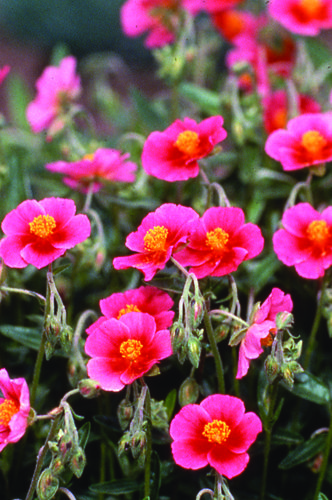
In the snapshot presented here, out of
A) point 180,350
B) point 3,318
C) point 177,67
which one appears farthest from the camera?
point 177,67

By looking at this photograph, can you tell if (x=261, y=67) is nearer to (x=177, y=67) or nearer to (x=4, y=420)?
(x=177, y=67)

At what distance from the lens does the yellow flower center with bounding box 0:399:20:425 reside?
748 mm

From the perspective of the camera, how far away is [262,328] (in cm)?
75

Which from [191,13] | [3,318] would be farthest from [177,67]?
[3,318]

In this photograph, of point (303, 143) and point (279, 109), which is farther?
point (279, 109)

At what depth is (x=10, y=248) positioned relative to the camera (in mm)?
818

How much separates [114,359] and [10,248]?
19cm

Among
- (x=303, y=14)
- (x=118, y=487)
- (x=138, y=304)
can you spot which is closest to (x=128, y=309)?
(x=138, y=304)

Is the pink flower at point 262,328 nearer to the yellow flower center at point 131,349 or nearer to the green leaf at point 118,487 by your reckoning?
the yellow flower center at point 131,349

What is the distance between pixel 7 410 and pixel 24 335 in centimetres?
22

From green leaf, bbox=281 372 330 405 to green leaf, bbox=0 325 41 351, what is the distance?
1.20 ft

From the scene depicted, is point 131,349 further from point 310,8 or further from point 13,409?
point 310,8

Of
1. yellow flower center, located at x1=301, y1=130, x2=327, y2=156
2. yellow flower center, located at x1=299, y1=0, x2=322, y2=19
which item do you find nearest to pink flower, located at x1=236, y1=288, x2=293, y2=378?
yellow flower center, located at x1=301, y1=130, x2=327, y2=156

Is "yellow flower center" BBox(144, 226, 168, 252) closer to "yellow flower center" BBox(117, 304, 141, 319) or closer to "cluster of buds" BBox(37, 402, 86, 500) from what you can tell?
"yellow flower center" BBox(117, 304, 141, 319)
